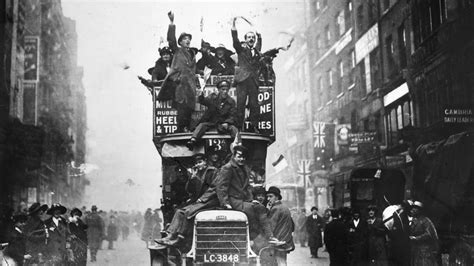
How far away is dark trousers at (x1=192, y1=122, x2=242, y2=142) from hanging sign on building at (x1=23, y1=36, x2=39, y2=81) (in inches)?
627

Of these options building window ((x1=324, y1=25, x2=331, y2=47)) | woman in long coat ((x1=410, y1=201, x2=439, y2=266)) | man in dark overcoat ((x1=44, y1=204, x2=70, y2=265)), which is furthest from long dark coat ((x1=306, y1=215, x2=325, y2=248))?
building window ((x1=324, y1=25, x2=331, y2=47))

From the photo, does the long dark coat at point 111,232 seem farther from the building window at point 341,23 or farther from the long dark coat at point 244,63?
the building window at point 341,23

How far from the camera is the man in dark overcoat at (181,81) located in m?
12.8

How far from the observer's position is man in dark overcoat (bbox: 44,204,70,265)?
10.9 m

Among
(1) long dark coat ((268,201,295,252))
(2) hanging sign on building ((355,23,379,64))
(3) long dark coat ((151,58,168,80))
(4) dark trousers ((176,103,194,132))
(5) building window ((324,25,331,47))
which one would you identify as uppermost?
(5) building window ((324,25,331,47))

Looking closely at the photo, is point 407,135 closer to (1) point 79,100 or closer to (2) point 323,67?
(2) point 323,67

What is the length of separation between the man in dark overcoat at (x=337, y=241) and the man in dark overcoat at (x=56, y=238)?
16.7ft

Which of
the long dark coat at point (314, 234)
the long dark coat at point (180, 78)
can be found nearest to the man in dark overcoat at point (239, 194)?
the long dark coat at point (180, 78)

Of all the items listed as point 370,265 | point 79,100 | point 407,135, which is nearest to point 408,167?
point 407,135

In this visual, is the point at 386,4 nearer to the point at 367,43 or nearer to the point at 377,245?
the point at 367,43

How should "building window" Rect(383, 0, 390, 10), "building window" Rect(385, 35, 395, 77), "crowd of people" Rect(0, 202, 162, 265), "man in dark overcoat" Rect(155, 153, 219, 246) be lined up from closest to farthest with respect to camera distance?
"man in dark overcoat" Rect(155, 153, 219, 246), "crowd of people" Rect(0, 202, 162, 265), "building window" Rect(385, 35, 395, 77), "building window" Rect(383, 0, 390, 10)

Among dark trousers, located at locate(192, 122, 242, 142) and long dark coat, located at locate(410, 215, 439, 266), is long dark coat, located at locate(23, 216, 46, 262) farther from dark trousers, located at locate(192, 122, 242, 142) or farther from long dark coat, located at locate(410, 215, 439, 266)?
long dark coat, located at locate(410, 215, 439, 266)

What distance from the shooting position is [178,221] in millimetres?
9602

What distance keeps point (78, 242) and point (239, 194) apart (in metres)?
3.99
